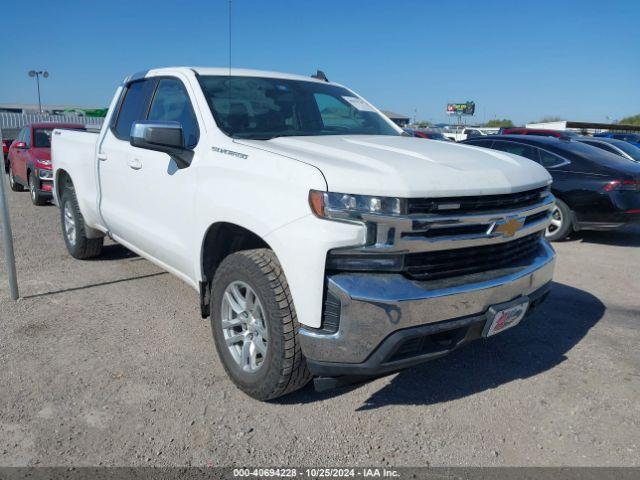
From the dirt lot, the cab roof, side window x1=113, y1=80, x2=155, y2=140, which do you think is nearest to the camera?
the dirt lot

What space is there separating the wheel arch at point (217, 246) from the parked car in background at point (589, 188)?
5.96 metres

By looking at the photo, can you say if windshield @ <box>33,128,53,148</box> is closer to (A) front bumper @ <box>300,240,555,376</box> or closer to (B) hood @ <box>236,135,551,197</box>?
(B) hood @ <box>236,135,551,197</box>

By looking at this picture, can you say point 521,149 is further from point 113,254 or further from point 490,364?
point 113,254

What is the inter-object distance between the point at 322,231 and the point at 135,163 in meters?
2.25

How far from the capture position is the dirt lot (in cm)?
279

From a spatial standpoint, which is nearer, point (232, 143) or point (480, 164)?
point (480, 164)

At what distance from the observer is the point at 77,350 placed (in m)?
3.87

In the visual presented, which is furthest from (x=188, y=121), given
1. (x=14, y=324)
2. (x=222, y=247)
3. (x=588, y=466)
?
(x=588, y=466)

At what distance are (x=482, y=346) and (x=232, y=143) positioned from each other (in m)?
Result: 2.39

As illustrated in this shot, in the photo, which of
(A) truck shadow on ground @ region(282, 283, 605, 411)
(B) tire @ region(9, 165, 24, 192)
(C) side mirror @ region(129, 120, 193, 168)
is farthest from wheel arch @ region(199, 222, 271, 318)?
(B) tire @ region(9, 165, 24, 192)

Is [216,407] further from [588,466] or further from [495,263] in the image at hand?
[588,466]

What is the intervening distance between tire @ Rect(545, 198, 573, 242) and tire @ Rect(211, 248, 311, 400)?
6130 millimetres

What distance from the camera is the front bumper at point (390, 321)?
2.53 m

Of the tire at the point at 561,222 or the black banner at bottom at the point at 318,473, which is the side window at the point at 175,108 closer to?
the black banner at bottom at the point at 318,473
